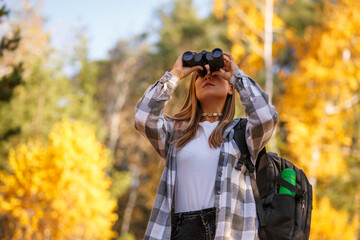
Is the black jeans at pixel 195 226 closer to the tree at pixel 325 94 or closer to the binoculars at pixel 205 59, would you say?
the binoculars at pixel 205 59

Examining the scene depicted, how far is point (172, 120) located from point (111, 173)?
2086 cm

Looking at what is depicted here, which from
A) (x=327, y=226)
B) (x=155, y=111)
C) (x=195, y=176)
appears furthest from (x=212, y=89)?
(x=327, y=226)

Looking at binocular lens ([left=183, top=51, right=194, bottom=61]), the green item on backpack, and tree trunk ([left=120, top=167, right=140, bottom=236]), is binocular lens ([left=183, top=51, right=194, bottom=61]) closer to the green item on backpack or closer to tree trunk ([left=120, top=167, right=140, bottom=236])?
the green item on backpack

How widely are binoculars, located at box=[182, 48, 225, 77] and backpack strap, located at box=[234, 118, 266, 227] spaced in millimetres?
307

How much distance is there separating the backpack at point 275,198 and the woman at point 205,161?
3 centimetres

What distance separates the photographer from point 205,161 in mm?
2061

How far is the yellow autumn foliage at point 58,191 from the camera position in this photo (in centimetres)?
1226

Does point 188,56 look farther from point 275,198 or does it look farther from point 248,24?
point 248,24

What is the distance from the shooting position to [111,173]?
22719 mm

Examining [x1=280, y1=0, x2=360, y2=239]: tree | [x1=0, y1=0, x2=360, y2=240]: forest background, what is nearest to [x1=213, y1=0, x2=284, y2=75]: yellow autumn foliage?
[x1=0, y1=0, x2=360, y2=240]: forest background

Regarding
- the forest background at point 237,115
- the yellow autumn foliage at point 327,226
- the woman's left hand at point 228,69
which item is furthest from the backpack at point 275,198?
the yellow autumn foliage at point 327,226

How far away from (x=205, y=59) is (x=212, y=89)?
0.17 meters

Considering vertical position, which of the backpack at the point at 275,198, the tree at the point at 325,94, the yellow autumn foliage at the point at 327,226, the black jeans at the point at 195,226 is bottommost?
the black jeans at the point at 195,226

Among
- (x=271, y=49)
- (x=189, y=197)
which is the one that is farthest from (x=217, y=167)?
(x=271, y=49)
